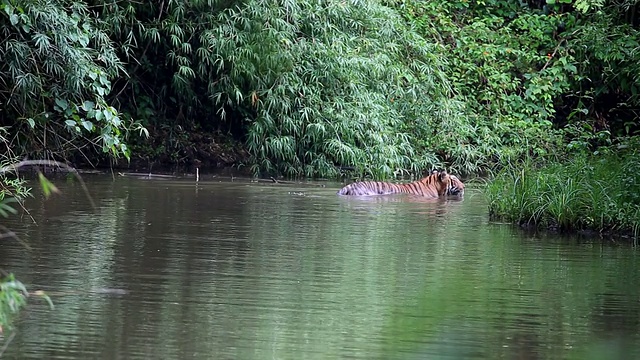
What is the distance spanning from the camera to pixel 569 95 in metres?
19.3

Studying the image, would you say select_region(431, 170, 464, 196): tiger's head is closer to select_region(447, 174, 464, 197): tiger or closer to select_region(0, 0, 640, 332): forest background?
select_region(447, 174, 464, 197): tiger

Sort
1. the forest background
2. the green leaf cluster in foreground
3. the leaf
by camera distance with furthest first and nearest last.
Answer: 1. the green leaf cluster in foreground
2. the forest background
3. the leaf

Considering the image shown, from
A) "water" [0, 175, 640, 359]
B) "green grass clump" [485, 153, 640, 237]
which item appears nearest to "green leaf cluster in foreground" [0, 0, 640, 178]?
"water" [0, 175, 640, 359]

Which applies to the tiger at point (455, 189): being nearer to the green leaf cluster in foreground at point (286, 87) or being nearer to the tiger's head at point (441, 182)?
the tiger's head at point (441, 182)

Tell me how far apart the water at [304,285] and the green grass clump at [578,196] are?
1.08ft

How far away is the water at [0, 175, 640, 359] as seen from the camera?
16.2ft

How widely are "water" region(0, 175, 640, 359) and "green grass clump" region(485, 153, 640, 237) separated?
1.08 feet

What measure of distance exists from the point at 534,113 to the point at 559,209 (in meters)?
9.58

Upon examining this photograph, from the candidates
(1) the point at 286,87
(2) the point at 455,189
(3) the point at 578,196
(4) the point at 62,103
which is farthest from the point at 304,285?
(1) the point at 286,87

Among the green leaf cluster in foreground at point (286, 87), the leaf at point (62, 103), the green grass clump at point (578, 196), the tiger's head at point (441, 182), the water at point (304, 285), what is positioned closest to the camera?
the water at point (304, 285)

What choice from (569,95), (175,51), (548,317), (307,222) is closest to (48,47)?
(175,51)

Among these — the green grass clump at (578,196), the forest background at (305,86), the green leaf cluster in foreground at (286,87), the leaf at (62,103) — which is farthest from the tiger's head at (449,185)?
the leaf at (62,103)

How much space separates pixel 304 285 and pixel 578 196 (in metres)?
4.13

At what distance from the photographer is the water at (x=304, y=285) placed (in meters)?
4.94
